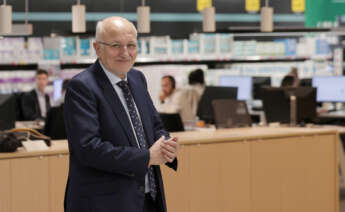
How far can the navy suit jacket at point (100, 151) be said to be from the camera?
8.48ft

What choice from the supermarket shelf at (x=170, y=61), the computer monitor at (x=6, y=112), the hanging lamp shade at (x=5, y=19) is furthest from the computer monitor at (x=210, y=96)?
the computer monitor at (x=6, y=112)

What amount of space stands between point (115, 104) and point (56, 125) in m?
4.23

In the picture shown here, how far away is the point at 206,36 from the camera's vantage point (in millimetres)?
10500

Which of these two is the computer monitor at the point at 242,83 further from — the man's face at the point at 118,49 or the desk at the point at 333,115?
the man's face at the point at 118,49

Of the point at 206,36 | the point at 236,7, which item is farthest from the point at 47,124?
the point at 236,7

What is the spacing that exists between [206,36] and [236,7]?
1.44 meters

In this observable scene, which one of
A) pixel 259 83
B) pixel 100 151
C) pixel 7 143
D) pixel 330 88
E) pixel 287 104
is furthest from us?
pixel 259 83

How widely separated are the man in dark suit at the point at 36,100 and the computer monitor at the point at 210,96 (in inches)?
88.5

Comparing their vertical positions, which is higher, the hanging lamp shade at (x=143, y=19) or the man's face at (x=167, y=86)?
the hanging lamp shade at (x=143, y=19)

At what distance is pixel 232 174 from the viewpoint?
4.94m

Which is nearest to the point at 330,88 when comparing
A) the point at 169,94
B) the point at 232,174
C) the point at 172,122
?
the point at 169,94

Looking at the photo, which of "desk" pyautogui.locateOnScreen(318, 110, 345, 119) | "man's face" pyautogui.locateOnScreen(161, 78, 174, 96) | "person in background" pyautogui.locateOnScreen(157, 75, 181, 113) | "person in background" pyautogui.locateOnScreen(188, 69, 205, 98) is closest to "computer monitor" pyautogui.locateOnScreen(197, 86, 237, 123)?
"person in background" pyautogui.locateOnScreen(157, 75, 181, 113)

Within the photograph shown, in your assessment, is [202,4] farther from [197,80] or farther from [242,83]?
[197,80]

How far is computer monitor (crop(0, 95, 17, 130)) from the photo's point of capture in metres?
5.69
